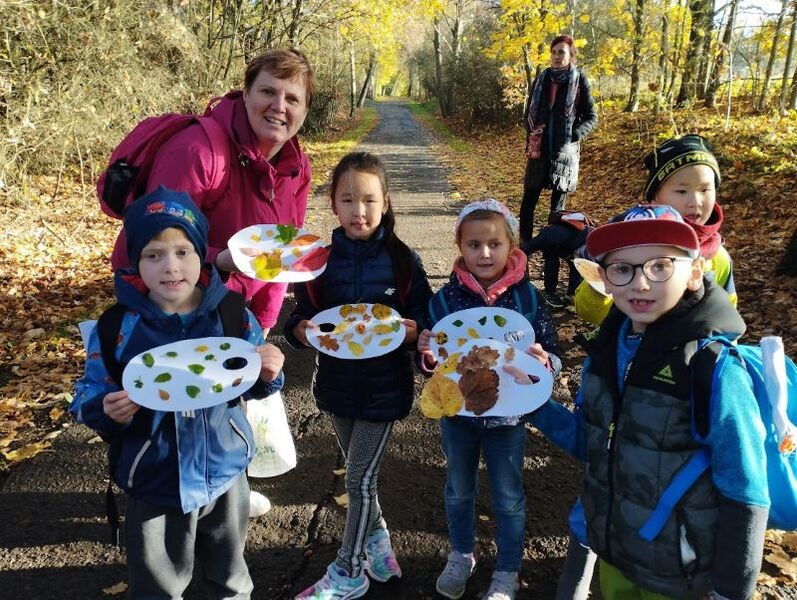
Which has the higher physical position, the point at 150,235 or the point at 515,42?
the point at 515,42

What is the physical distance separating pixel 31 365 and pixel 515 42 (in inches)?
583

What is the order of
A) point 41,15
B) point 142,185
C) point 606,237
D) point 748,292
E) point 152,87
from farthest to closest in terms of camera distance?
1. point 152,87
2. point 41,15
3. point 748,292
4. point 142,185
5. point 606,237

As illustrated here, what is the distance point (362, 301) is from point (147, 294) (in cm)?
93

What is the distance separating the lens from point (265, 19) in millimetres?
15156

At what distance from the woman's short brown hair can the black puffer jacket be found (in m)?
0.80

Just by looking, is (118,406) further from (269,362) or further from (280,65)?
(280,65)

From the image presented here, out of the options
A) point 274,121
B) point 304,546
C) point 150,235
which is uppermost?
point 274,121

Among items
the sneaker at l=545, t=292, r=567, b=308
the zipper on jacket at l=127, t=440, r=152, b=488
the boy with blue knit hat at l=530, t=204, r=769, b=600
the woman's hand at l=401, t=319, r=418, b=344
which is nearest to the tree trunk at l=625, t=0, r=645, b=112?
the sneaker at l=545, t=292, r=567, b=308

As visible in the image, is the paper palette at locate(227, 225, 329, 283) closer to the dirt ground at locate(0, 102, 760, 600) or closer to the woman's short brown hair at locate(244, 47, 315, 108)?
the woman's short brown hair at locate(244, 47, 315, 108)

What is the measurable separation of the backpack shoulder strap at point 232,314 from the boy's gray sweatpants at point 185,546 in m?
0.60

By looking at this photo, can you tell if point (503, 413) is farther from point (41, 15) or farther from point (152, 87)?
point (152, 87)

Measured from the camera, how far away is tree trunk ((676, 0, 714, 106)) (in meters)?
11.5

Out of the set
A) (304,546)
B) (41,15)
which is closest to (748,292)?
(304,546)

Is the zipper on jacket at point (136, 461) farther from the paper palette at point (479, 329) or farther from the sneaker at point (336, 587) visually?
the paper palette at point (479, 329)
